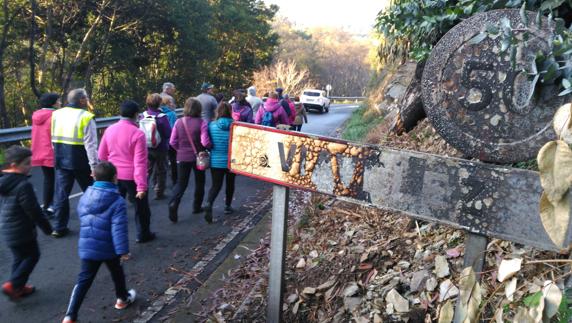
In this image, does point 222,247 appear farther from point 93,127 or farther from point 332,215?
point 93,127

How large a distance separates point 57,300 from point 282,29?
2174 inches

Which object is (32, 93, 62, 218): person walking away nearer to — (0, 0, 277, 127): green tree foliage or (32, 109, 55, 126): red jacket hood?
(32, 109, 55, 126): red jacket hood

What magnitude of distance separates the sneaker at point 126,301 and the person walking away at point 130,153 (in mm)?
1388

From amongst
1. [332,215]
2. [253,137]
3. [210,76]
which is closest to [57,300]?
[253,137]

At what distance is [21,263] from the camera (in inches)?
163

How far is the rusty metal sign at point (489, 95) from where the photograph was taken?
231 centimetres

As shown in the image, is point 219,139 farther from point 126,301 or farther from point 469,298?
point 469,298

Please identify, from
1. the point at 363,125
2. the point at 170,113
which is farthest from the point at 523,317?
the point at 363,125

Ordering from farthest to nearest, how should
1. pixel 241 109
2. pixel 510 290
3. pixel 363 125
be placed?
pixel 363 125 → pixel 241 109 → pixel 510 290

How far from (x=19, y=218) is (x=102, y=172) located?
105 cm

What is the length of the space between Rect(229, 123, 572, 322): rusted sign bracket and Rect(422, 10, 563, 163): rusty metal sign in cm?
29

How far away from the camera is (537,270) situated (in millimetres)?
2760

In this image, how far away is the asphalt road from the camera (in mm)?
4018

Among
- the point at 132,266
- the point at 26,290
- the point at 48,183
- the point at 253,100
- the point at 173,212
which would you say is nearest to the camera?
the point at 26,290
